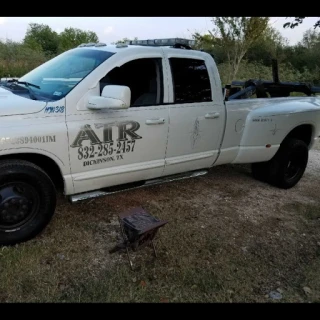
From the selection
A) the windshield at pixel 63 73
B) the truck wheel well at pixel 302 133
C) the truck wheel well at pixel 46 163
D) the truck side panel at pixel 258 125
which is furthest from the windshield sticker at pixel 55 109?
the truck wheel well at pixel 302 133

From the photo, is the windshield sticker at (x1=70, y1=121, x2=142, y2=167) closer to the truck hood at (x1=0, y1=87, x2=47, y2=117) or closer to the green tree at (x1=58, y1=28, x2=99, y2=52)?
the truck hood at (x1=0, y1=87, x2=47, y2=117)

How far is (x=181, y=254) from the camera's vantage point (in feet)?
10.8

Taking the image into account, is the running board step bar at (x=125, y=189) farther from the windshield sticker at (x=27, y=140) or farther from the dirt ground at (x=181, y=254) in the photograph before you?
the windshield sticker at (x=27, y=140)

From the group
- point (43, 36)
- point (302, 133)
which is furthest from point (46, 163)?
point (43, 36)

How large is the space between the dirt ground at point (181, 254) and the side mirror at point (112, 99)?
131cm

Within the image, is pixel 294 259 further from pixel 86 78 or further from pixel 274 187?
pixel 86 78

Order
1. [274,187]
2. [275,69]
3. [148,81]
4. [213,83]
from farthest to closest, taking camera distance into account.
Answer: [275,69]
[274,187]
[213,83]
[148,81]

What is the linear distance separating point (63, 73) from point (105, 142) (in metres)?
0.91

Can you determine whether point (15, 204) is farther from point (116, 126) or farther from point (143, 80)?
point (143, 80)

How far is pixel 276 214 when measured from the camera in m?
4.37

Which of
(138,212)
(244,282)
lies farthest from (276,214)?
(138,212)

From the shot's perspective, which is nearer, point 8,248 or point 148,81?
point 8,248

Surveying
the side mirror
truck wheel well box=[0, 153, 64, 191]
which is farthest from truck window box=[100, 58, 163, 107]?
truck wheel well box=[0, 153, 64, 191]
